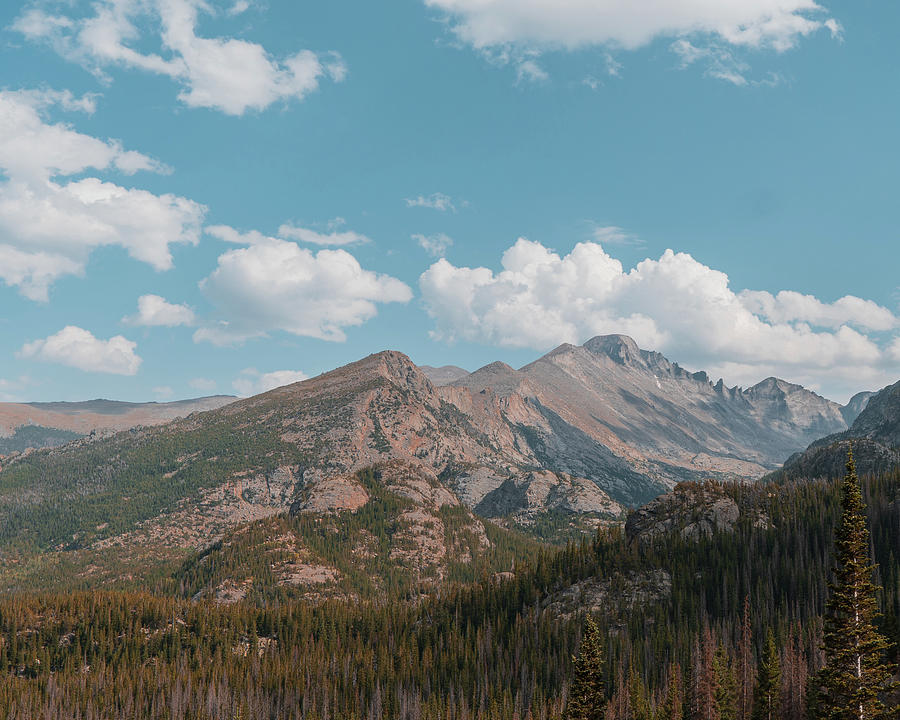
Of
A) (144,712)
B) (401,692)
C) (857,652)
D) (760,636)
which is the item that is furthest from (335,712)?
(857,652)

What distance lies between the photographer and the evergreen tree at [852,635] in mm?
44406

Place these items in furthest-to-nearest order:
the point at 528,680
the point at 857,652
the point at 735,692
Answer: the point at 528,680 → the point at 735,692 → the point at 857,652

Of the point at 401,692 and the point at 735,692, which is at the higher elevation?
the point at 735,692

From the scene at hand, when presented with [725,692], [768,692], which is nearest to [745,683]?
[725,692]

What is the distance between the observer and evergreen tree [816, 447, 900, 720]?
44406mm

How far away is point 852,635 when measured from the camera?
147 feet

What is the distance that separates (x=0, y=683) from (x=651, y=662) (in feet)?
623

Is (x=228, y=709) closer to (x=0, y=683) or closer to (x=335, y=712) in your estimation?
(x=335, y=712)

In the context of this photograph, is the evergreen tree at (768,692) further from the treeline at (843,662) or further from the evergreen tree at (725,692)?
the evergreen tree at (725,692)

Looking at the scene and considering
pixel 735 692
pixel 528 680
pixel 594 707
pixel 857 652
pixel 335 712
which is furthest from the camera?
pixel 528 680

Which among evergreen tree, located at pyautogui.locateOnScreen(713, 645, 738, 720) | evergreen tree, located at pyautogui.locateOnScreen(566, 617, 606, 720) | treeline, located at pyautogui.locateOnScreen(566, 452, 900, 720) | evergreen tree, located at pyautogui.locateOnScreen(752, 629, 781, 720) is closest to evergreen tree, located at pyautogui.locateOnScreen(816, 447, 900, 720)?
treeline, located at pyautogui.locateOnScreen(566, 452, 900, 720)

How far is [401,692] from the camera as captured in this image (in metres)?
191

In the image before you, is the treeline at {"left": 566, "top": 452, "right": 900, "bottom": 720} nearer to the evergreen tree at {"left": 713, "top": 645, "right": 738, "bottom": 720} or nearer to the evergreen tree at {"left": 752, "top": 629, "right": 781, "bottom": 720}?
the evergreen tree at {"left": 752, "top": 629, "right": 781, "bottom": 720}

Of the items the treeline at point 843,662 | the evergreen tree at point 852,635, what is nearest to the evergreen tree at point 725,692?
the treeline at point 843,662
